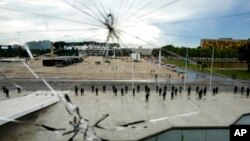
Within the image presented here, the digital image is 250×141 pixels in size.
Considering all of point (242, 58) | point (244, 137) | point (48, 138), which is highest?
point (242, 58)

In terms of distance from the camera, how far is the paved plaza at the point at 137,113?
2805cm

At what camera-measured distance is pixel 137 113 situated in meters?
36.1

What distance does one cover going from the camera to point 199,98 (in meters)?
47.0

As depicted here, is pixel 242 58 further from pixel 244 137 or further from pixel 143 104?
pixel 244 137

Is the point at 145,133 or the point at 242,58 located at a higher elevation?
the point at 242,58

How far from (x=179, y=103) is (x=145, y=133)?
15517 millimetres

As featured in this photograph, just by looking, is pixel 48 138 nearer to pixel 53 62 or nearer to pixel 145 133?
pixel 145 133

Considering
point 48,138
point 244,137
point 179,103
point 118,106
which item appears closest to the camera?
point 244,137

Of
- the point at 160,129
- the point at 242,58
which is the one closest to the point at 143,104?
the point at 160,129

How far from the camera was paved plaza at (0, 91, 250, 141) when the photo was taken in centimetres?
Answer: 2805

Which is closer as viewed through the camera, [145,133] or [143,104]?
[145,133]

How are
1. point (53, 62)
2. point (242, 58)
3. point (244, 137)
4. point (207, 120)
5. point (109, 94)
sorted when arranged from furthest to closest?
1. point (53, 62)
2. point (242, 58)
3. point (109, 94)
4. point (207, 120)
5. point (244, 137)

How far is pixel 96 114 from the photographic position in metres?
35.2

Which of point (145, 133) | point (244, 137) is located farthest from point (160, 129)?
point (244, 137)
